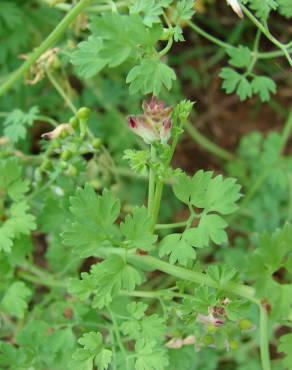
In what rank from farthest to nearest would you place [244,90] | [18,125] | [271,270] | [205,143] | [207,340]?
[205,143], [18,125], [244,90], [207,340], [271,270]

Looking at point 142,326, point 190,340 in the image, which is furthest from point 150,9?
point 190,340

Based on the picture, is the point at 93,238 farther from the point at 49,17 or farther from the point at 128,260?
the point at 49,17

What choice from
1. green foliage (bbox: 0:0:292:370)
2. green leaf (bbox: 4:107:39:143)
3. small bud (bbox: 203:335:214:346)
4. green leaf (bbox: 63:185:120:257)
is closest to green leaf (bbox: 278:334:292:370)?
green foliage (bbox: 0:0:292:370)

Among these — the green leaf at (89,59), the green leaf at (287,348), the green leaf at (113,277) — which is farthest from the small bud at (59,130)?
the green leaf at (287,348)

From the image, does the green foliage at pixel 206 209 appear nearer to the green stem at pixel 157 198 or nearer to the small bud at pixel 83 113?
the green stem at pixel 157 198

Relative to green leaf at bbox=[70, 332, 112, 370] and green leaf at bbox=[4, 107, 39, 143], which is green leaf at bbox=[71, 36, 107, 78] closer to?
green leaf at bbox=[4, 107, 39, 143]

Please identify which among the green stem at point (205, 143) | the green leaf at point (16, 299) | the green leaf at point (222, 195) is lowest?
the green stem at point (205, 143)

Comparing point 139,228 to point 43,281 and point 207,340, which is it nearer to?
point 207,340
